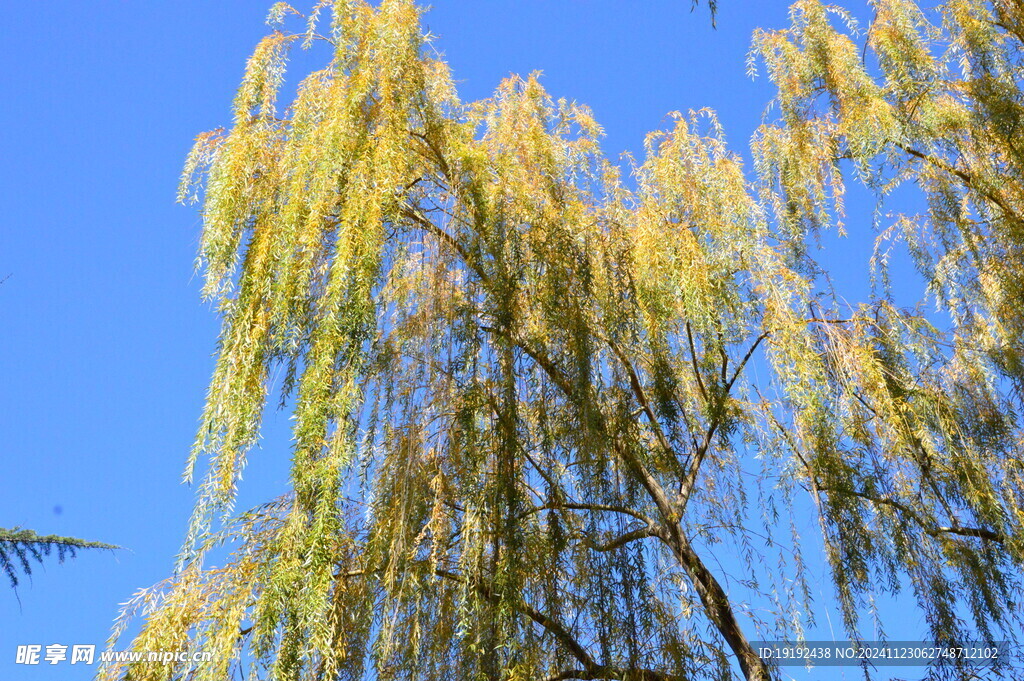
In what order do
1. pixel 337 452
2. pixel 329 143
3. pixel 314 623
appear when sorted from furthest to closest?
pixel 329 143
pixel 337 452
pixel 314 623

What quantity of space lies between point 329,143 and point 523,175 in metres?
0.80

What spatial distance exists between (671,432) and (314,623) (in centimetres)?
147

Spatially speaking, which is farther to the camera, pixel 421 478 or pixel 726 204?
pixel 726 204

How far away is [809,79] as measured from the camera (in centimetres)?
425

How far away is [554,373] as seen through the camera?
3.02 metres

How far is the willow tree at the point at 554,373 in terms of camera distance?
8.09 feet

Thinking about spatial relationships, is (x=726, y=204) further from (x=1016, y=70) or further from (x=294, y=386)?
(x=294, y=386)

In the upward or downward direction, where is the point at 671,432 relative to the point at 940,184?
downward

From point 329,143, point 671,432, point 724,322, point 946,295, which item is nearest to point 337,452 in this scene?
point 329,143

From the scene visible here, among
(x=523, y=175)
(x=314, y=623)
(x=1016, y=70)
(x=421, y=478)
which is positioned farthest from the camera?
(x=1016, y=70)

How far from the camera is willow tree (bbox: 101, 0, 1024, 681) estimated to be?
2465 millimetres

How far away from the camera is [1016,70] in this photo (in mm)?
3744

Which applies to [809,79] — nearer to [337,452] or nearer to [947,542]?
[947,542]

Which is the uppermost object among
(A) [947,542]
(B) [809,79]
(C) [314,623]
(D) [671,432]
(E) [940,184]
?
(B) [809,79]
